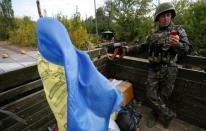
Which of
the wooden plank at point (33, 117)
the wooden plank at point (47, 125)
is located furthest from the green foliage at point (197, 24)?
the wooden plank at point (33, 117)

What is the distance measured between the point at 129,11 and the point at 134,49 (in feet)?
36.7

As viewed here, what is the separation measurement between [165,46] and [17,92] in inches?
76.6

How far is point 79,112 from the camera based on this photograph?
4.11 ft

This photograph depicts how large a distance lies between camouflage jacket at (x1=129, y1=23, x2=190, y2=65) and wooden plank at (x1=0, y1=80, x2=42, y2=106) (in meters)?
1.63

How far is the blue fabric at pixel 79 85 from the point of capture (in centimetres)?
124

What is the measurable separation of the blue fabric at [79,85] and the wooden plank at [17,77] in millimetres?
730

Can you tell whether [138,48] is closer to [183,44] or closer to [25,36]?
[183,44]

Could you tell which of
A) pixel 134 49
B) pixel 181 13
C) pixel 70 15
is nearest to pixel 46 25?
pixel 134 49

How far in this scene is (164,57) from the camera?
8.77ft

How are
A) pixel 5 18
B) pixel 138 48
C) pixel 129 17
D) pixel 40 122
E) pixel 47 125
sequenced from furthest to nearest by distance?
pixel 129 17
pixel 5 18
pixel 138 48
pixel 47 125
pixel 40 122

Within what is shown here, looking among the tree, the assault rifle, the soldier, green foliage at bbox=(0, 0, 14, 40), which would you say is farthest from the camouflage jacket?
green foliage at bbox=(0, 0, 14, 40)

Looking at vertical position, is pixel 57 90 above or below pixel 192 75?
above

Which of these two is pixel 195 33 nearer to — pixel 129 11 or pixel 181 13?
pixel 181 13

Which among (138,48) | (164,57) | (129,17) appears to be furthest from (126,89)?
(129,17)
